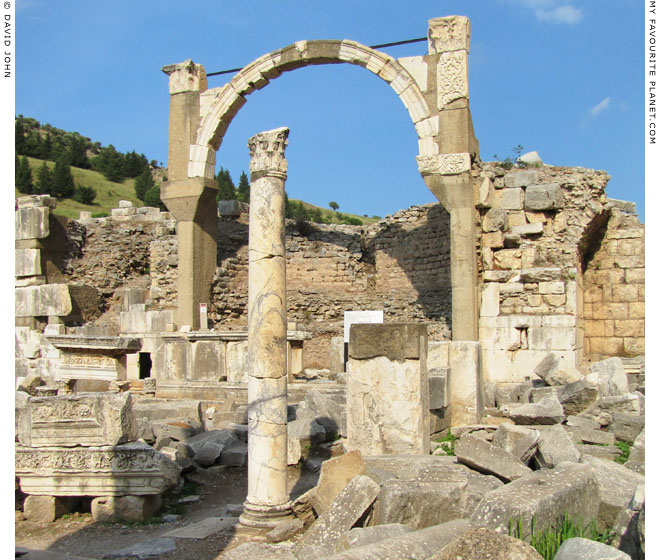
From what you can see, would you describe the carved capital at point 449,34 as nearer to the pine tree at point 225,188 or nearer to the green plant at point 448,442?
the green plant at point 448,442

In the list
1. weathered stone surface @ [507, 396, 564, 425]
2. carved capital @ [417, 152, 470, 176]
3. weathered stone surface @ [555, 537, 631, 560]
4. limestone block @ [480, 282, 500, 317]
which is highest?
carved capital @ [417, 152, 470, 176]

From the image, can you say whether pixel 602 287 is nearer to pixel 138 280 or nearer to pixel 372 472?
pixel 372 472

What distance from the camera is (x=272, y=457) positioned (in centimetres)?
564

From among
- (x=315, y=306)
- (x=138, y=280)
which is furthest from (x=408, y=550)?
(x=138, y=280)

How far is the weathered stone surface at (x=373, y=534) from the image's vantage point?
13.8 ft

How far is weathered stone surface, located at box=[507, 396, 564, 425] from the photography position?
24.3 ft

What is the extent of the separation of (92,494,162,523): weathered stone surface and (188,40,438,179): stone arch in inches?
350

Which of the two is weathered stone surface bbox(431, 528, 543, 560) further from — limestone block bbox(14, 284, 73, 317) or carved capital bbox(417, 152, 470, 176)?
limestone block bbox(14, 284, 73, 317)

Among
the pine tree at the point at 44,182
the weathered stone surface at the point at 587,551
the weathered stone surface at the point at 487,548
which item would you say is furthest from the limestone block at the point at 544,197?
the pine tree at the point at 44,182

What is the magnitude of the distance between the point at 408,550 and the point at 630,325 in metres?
10.0

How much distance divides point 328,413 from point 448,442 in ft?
5.82

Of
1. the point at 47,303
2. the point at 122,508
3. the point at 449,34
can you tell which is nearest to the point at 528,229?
the point at 449,34

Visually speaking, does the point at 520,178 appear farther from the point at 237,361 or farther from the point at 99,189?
the point at 99,189

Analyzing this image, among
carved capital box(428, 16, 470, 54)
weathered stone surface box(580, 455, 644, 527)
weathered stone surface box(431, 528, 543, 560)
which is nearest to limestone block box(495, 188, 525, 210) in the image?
carved capital box(428, 16, 470, 54)
